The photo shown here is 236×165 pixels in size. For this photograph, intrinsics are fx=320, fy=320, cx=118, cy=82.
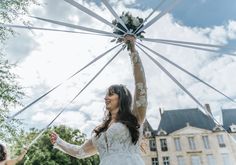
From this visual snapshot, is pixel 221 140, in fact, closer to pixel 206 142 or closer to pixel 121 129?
pixel 206 142

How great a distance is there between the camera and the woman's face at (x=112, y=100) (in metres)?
2.47

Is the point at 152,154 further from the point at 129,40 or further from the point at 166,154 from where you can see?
the point at 129,40

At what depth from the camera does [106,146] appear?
2305 mm

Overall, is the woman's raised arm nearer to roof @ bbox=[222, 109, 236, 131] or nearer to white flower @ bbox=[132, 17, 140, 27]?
white flower @ bbox=[132, 17, 140, 27]

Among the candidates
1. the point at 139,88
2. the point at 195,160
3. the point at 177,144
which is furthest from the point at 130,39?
the point at 195,160

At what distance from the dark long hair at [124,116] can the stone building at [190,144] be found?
30205 millimetres

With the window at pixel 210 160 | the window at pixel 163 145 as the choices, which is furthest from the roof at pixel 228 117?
the window at pixel 163 145

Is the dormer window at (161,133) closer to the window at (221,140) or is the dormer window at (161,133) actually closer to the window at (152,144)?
the window at (152,144)

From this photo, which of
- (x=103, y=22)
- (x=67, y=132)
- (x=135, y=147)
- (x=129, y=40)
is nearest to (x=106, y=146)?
(x=135, y=147)

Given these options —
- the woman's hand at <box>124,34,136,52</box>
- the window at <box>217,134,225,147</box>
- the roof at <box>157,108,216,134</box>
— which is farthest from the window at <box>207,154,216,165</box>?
the woman's hand at <box>124,34,136,52</box>

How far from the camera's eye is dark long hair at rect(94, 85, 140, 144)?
91.8 inches

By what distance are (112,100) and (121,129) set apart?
27 cm

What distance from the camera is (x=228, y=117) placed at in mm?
34719

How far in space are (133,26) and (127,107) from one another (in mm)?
1085
